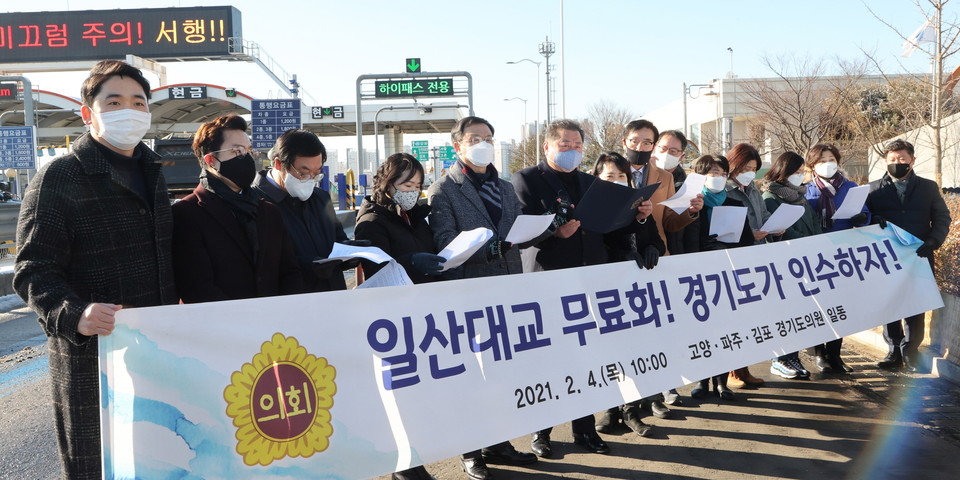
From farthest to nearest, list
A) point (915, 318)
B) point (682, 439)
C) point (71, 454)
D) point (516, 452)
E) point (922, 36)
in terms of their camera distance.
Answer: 1. point (922, 36)
2. point (915, 318)
3. point (682, 439)
4. point (516, 452)
5. point (71, 454)

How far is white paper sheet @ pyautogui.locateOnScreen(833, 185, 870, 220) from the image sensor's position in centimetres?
571

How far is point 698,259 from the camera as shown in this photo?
4480 mm

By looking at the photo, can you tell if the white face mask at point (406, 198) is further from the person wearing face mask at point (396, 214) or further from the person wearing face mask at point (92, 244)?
the person wearing face mask at point (92, 244)

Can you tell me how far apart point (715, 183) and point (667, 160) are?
1.32 ft

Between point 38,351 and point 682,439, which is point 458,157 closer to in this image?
point 682,439

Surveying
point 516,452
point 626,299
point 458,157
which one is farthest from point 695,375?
point 458,157

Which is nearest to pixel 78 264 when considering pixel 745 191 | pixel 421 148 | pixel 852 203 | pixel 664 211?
pixel 664 211

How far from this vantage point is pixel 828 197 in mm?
6227

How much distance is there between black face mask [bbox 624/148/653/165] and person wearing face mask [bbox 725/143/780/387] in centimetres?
98

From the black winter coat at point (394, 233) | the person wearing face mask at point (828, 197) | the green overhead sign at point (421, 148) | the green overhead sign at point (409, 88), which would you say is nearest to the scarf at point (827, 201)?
the person wearing face mask at point (828, 197)

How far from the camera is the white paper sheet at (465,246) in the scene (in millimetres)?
3582

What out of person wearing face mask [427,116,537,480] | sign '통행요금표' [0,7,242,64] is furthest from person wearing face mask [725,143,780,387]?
sign '통행요금표' [0,7,242,64]

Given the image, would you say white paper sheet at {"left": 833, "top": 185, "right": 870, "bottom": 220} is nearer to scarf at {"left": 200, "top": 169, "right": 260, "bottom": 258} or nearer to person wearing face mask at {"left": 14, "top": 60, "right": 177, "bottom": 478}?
scarf at {"left": 200, "top": 169, "right": 260, "bottom": 258}

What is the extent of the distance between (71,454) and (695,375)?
307 cm
